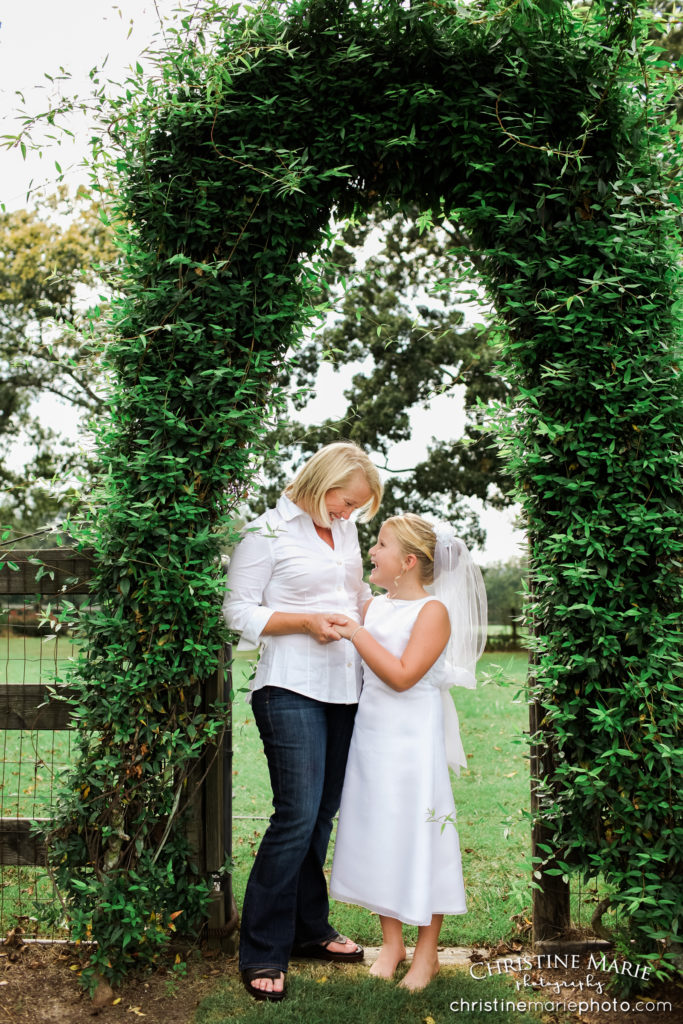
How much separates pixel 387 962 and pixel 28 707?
2.07 meters

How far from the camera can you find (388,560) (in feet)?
12.4

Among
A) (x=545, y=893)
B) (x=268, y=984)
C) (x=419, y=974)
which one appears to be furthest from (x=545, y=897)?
(x=268, y=984)

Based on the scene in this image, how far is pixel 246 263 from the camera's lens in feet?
12.8

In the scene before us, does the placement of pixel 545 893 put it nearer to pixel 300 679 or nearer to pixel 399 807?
pixel 399 807

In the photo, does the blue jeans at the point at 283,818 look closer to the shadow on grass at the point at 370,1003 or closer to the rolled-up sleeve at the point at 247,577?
the shadow on grass at the point at 370,1003

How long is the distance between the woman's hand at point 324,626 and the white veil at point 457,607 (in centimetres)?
60

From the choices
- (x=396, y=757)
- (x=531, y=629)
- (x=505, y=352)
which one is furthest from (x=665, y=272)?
(x=396, y=757)

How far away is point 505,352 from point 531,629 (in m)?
1.35

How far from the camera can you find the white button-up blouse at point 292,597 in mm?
3621

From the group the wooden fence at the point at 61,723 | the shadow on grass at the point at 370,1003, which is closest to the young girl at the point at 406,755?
the shadow on grass at the point at 370,1003

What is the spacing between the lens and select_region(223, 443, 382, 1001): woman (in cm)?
355

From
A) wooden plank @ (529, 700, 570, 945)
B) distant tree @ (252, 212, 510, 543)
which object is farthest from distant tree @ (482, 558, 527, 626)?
wooden plank @ (529, 700, 570, 945)

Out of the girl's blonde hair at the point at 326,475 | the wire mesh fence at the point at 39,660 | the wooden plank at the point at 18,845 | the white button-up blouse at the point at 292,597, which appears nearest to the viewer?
the white button-up blouse at the point at 292,597

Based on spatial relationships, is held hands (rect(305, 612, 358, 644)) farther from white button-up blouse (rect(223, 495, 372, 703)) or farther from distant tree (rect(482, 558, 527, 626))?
distant tree (rect(482, 558, 527, 626))
